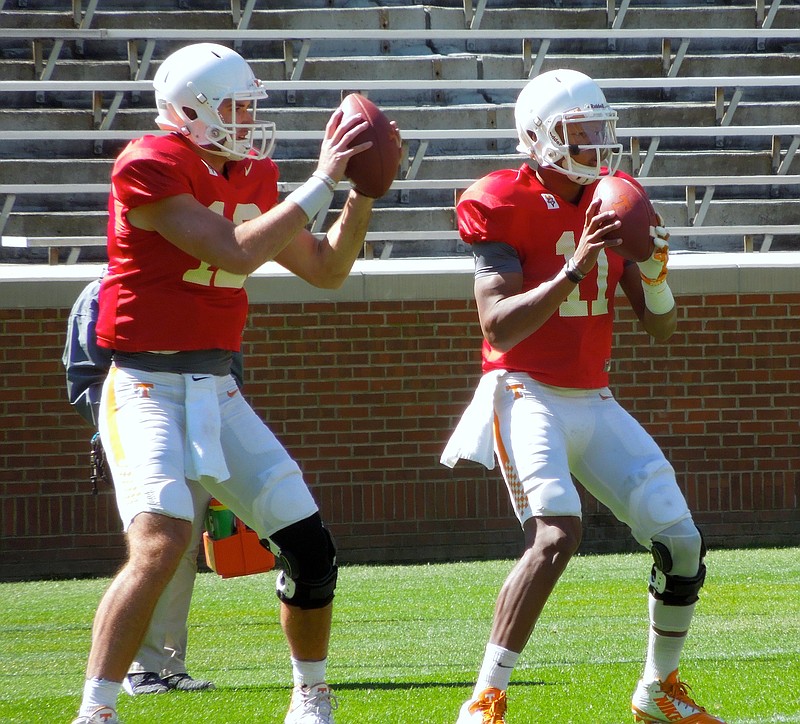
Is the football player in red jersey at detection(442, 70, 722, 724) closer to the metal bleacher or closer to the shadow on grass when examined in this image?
the shadow on grass

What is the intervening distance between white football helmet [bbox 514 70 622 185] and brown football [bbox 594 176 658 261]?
122 millimetres

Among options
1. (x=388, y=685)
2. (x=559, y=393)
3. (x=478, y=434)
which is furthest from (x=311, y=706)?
(x=559, y=393)

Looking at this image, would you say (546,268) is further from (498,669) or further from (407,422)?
(407,422)

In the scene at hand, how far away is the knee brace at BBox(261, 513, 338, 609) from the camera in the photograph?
366cm

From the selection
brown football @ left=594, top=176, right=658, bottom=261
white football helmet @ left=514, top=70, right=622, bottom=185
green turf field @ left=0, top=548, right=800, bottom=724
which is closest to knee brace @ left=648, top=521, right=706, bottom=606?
green turf field @ left=0, top=548, right=800, bottom=724

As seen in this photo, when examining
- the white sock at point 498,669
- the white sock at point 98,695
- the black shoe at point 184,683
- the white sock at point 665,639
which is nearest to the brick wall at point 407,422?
the black shoe at point 184,683

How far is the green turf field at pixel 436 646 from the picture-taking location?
421 cm

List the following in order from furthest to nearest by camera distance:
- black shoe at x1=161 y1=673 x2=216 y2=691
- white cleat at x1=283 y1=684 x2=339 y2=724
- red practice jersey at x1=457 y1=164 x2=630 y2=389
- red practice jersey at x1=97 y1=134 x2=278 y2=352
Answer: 1. black shoe at x1=161 y1=673 x2=216 y2=691
2. red practice jersey at x1=457 y1=164 x2=630 y2=389
3. white cleat at x1=283 y1=684 x2=339 y2=724
4. red practice jersey at x1=97 y1=134 x2=278 y2=352

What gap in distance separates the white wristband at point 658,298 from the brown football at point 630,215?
0.15m

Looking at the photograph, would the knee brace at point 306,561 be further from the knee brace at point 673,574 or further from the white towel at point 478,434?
the knee brace at point 673,574

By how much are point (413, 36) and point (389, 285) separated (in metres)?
2.95

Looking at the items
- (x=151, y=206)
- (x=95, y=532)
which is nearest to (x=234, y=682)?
(x=151, y=206)

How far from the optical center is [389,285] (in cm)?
841

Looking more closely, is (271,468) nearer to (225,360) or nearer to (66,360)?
(225,360)
